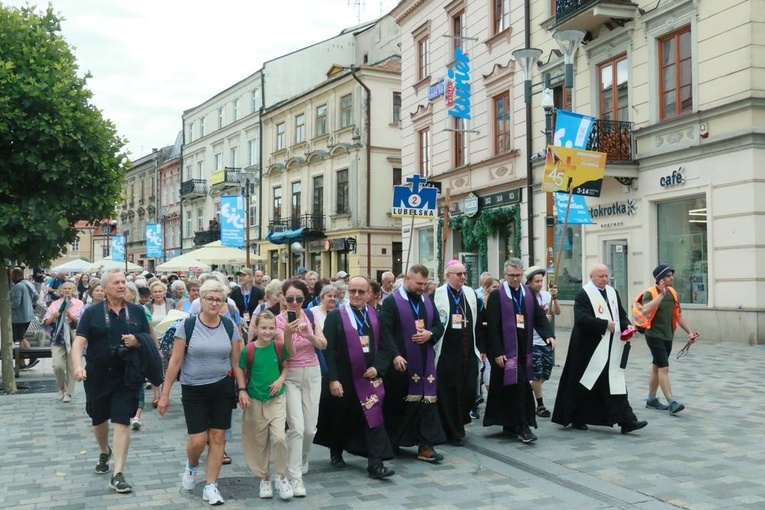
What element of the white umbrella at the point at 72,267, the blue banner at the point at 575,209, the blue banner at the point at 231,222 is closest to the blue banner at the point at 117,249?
the white umbrella at the point at 72,267

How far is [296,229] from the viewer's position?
3912 centimetres

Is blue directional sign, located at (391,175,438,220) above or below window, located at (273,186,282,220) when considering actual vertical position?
below

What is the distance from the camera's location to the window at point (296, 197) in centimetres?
4025

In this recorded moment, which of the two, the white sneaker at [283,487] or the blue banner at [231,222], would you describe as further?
the blue banner at [231,222]

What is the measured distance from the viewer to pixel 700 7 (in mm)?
16000

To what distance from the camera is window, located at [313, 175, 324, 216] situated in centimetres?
3819

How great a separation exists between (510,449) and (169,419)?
415cm

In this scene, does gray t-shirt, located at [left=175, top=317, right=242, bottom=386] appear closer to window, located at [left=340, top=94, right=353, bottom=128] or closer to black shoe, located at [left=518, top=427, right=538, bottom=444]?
black shoe, located at [left=518, top=427, right=538, bottom=444]

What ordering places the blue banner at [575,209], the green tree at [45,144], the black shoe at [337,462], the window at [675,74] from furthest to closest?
the blue banner at [575,209], the window at [675,74], the green tree at [45,144], the black shoe at [337,462]

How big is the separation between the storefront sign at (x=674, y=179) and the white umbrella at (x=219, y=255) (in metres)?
12.8

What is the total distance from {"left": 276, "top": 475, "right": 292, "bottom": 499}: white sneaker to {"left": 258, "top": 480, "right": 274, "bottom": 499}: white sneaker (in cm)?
6

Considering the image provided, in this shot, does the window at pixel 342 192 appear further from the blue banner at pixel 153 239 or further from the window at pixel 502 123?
the window at pixel 502 123

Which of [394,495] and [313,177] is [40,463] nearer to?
[394,495]

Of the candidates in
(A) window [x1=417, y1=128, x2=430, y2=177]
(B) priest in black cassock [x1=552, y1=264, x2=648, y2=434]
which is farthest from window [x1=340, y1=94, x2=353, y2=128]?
(B) priest in black cassock [x1=552, y1=264, x2=648, y2=434]
